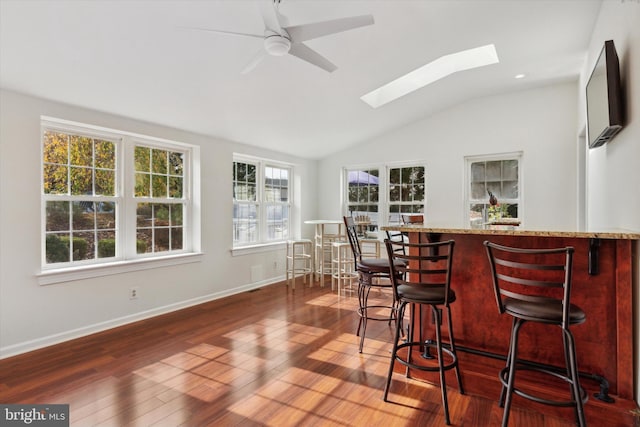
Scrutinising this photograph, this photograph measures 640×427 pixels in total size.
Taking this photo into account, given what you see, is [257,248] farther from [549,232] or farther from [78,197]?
[549,232]

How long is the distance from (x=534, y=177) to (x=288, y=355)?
4054mm

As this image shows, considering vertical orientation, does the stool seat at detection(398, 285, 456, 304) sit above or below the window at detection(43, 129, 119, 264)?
below

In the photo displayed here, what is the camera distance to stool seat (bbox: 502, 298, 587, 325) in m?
1.68

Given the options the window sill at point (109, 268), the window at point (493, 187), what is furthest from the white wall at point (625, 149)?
the window sill at point (109, 268)

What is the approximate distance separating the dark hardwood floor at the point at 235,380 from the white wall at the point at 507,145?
2.10 metres

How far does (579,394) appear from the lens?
164cm

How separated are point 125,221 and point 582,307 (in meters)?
4.22

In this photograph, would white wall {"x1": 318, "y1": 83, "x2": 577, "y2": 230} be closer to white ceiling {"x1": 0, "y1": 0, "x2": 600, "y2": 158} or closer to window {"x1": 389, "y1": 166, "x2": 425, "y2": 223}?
window {"x1": 389, "y1": 166, "x2": 425, "y2": 223}

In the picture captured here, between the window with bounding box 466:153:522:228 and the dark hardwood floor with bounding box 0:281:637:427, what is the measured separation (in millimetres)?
2631

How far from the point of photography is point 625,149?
7.11ft

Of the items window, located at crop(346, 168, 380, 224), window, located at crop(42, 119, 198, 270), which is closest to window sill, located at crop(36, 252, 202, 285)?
window, located at crop(42, 119, 198, 270)

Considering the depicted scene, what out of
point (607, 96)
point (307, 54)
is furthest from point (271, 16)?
point (607, 96)

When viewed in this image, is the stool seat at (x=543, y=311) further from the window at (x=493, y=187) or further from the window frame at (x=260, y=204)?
the window frame at (x=260, y=204)

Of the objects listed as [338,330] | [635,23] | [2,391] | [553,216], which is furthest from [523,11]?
[2,391]
